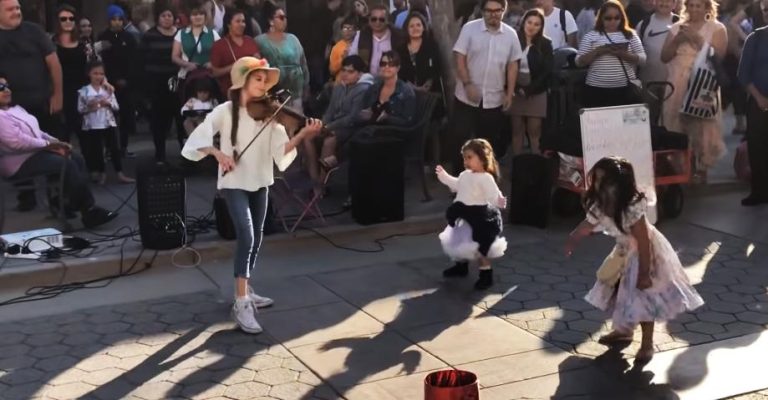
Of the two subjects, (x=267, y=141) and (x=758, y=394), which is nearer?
(x=758, y=394)

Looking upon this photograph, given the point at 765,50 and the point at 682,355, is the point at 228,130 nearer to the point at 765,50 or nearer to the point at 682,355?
the point at 682,355

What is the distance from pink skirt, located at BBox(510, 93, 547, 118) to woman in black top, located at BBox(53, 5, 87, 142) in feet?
14.9

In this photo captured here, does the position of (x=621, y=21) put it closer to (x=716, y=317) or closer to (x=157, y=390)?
(x=716, y=317)

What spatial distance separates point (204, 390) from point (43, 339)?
1.39 meters

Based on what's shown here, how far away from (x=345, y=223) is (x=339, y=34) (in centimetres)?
407

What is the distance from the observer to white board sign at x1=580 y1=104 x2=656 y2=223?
28.3ft

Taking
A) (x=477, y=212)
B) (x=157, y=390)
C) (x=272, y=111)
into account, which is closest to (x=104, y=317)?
(x=157, y=390)

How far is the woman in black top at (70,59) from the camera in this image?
34.1 feet

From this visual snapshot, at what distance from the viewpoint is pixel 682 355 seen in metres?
5.71

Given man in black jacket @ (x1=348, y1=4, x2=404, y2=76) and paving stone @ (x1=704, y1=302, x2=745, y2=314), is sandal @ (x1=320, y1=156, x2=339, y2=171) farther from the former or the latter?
paving stone @ (x1=704, y1=302, x2=745, y2=314)

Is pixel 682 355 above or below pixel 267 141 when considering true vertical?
below

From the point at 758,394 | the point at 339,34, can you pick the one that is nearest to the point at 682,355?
the point at 758,394

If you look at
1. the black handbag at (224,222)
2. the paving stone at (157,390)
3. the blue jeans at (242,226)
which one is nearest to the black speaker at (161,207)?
the black handbag at (224,222)

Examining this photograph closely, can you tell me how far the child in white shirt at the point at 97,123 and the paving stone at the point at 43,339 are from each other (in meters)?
4.37
